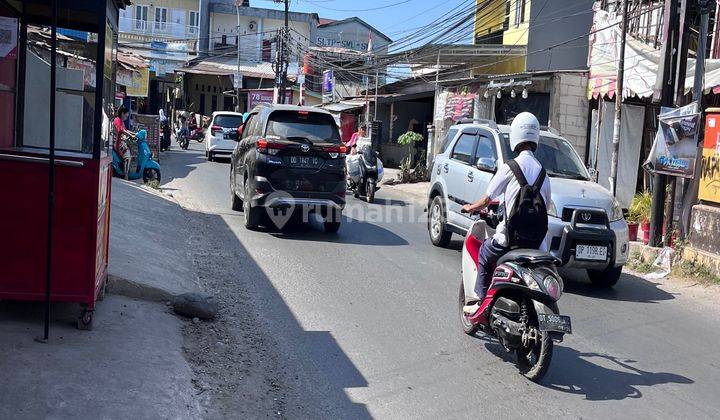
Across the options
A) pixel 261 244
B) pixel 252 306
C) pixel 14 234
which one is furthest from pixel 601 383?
pixel 261 244

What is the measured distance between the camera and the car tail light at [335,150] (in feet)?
38.0

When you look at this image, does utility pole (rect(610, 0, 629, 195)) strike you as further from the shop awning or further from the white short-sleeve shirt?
the shop awning

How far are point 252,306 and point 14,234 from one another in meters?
2.75

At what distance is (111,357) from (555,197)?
19.7 ft

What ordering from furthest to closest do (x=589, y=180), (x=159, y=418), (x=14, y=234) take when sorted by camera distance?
(x=589, y=180)
(x=14, y=234)
(x=159, y=418)

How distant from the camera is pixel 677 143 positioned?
11359 mm

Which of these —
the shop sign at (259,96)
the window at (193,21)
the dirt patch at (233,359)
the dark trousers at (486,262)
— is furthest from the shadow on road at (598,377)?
the window at (193,21)

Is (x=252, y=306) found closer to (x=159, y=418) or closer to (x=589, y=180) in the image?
(x=159, y=418)

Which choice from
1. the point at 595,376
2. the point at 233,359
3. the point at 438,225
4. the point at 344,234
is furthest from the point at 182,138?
the point at 595,376

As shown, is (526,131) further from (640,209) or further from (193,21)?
(193,21)

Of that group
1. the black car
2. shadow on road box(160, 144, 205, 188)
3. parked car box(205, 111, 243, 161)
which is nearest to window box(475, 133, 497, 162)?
the black car

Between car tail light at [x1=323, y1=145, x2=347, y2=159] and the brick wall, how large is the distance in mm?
8595

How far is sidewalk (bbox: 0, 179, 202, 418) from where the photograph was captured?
4.13 metres

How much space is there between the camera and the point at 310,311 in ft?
23.9
